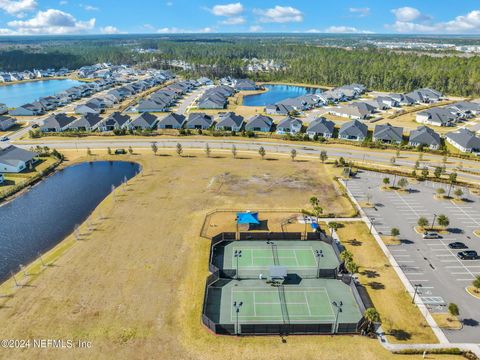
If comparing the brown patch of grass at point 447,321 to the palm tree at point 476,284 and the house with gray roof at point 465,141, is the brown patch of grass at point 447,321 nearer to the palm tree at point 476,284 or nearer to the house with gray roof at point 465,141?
the palm tree at point 476,284

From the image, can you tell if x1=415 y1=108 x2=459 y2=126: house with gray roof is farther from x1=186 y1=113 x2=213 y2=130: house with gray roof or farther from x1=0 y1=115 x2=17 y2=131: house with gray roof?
x1=0 y1=115 x2=17 y2=131: house with gray roof

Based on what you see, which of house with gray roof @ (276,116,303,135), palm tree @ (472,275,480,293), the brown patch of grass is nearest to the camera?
the brown patch of grass

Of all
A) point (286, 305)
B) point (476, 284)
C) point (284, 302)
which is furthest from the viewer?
point (284, 302)

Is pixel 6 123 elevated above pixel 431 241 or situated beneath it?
elevated above

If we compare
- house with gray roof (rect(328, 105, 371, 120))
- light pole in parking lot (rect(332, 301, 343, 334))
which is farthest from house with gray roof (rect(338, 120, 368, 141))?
light pole in parking lot (rect(332, 301, 343, 334))

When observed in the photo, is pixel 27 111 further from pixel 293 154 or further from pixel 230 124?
pixel 293 154

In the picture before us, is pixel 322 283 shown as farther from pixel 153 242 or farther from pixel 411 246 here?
pixel 153 242

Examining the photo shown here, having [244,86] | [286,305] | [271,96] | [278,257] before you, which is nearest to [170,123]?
[271,96]
